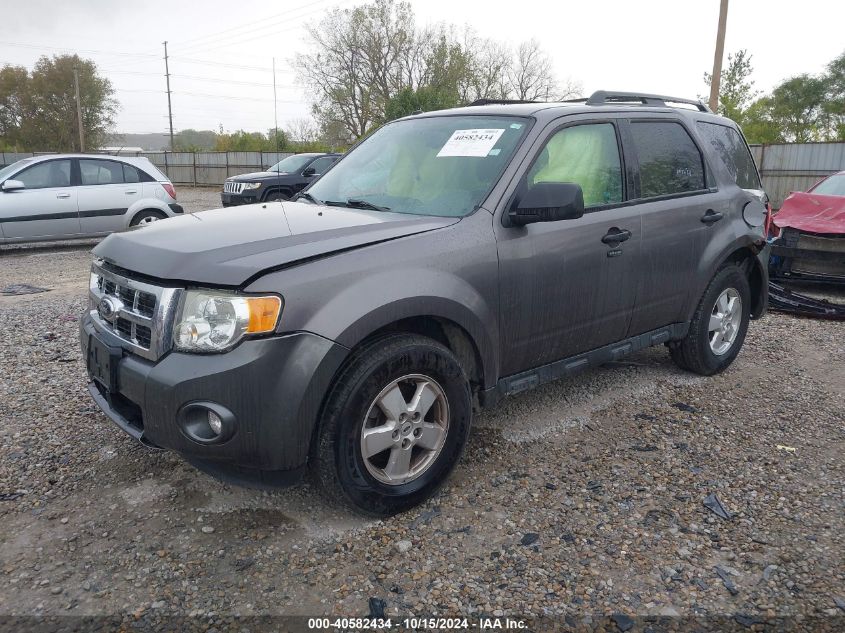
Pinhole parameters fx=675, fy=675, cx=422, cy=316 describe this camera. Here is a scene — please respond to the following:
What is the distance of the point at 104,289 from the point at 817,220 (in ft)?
25.7

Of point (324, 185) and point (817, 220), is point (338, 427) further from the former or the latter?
point (817, 220)

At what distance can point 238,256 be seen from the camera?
2.64 metres

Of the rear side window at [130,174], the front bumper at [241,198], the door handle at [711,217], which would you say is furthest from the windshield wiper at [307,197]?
the front bumper at [241,198]

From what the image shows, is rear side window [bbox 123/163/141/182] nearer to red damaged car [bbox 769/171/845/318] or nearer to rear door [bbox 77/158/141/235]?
rear door [bbox 77/158/141/235]

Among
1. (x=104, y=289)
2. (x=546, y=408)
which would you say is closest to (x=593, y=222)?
(x=546, y=408)

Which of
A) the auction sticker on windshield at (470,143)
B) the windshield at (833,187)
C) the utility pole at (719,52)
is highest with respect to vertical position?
the utility pole at (719,52)

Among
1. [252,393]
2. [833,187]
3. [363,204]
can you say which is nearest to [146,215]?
[363,204]

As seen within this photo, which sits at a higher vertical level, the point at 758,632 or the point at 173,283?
the point at 173,283

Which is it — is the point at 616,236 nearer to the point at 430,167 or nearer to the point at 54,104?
the point at 430,167

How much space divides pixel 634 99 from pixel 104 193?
9.18 meters

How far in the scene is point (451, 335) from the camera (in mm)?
3170

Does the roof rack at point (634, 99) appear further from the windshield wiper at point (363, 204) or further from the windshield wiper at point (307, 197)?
the windshield wiper at point (307, 197)

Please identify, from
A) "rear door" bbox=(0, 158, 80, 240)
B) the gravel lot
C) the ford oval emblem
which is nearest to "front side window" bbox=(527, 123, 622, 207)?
the gravel lot

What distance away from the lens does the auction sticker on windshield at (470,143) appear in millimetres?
3525
